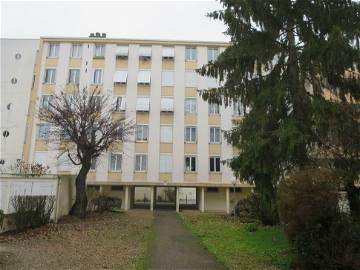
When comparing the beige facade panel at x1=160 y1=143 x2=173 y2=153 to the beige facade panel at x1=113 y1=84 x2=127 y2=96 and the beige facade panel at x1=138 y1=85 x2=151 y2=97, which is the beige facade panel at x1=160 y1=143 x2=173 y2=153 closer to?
the beige facade panel at x1=138 y1=85 x2=151 y2=97

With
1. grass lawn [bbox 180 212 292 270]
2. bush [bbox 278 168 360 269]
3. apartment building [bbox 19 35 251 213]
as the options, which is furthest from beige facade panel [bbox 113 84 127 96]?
bush [bbox 278 168 360 269]

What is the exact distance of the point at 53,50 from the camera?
42312 mm

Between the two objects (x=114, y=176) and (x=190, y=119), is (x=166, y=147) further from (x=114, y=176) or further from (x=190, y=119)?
(x=114, y=176)

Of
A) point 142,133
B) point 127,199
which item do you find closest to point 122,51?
point 142,133

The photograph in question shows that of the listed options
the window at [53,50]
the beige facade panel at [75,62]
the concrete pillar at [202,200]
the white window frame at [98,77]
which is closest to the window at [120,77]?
the white window frame at [98,77]

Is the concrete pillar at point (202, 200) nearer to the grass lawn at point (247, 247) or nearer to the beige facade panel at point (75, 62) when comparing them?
the beige facade panel at point (75, 62)

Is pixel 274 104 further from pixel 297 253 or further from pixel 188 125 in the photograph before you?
pixel 188 125

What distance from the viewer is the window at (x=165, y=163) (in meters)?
38.8

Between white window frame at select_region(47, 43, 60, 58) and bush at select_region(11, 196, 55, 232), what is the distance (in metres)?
27.4

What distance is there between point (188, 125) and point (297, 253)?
101 feet

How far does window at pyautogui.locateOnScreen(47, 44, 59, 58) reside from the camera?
4216 centimetres

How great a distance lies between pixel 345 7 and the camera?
46.3 feet

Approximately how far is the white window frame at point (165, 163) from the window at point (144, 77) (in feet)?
24.8

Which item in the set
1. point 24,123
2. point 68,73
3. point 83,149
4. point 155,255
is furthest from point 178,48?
point 155,255
